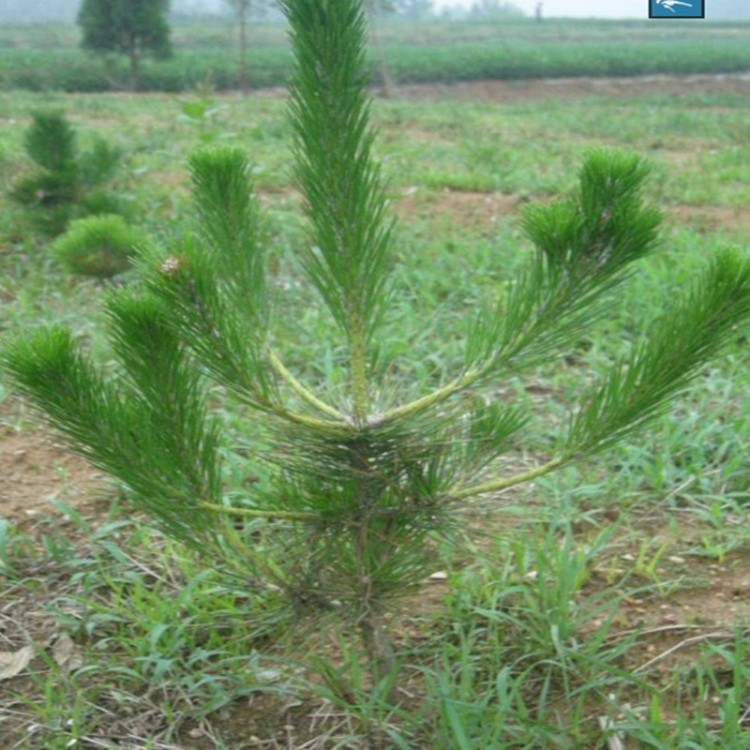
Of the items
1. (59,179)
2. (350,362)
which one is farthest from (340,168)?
(59,179)

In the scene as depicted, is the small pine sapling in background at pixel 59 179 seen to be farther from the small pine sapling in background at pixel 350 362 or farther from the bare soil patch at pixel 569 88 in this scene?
the bare soil patch at pixel 569 88

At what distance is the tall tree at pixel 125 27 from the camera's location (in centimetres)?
862

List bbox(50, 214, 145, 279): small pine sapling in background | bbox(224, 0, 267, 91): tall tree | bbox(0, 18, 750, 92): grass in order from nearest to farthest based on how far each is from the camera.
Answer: bbox(50, 214, 145, 279): small pine sapling in background < bbox(224, 0, 267, 91): tall tree < bbox(0, 18, 750, 92): grass

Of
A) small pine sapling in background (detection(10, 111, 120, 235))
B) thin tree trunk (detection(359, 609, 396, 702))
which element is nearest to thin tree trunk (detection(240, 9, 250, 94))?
small pine sapling in background (detection(10, 111, 120, 235))

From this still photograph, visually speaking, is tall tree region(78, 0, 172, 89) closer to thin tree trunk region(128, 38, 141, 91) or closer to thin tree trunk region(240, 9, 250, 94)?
thin tree trunk region(128, 38, 141, 91)

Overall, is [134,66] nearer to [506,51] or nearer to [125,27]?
[125,27]

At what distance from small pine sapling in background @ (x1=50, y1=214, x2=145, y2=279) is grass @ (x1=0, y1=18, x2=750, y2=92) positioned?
27.8 feet

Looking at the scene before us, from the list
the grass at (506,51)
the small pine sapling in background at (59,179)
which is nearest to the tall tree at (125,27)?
the grass at (506,51)

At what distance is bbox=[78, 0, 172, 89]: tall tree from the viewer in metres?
8.62

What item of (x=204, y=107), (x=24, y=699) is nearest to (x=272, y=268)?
(x=204, y=107)

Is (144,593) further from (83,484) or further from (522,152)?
(522,152)

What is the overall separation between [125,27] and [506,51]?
896 centimetres

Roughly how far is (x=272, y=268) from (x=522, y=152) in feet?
13.3

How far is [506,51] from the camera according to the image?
16.8m
